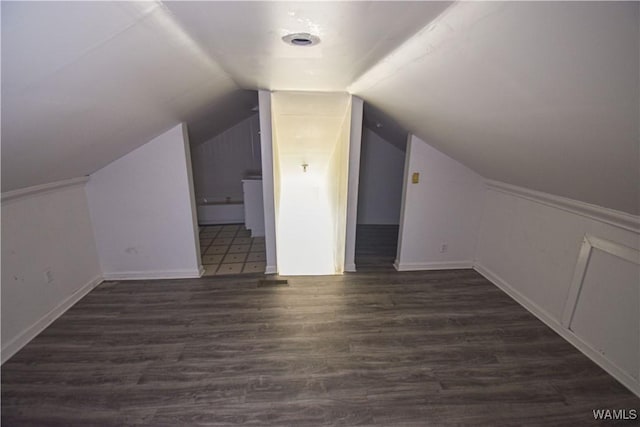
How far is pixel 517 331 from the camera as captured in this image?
2342mm

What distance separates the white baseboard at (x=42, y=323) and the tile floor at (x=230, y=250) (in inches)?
43.5

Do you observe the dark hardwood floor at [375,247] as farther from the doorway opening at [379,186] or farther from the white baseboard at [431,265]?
the white baseboard at [431,265]

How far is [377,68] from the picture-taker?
1.88 metres

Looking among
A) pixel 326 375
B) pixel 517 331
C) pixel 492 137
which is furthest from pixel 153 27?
pixel 517 331

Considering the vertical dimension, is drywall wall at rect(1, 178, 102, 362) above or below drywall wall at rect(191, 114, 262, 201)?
below

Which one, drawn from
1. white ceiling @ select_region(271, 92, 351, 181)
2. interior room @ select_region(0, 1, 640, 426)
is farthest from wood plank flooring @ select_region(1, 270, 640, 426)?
white ceiling @ select_region(271, 92, 351, 181)

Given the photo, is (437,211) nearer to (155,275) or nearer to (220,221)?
(155,275)

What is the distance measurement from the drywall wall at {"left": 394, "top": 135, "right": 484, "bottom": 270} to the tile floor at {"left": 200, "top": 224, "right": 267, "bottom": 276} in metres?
1.81

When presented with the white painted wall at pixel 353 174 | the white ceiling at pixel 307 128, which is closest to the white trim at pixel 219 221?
the white ceiling at pixel 307 128

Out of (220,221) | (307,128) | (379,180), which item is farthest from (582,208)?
(220,221)

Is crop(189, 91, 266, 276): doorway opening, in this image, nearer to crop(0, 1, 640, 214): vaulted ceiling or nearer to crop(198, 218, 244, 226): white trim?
crop(198, 218, 244, 226): white trim

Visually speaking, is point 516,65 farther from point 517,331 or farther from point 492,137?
point 517,331

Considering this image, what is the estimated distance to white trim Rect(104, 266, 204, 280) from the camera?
121 inches

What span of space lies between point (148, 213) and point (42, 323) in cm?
120
